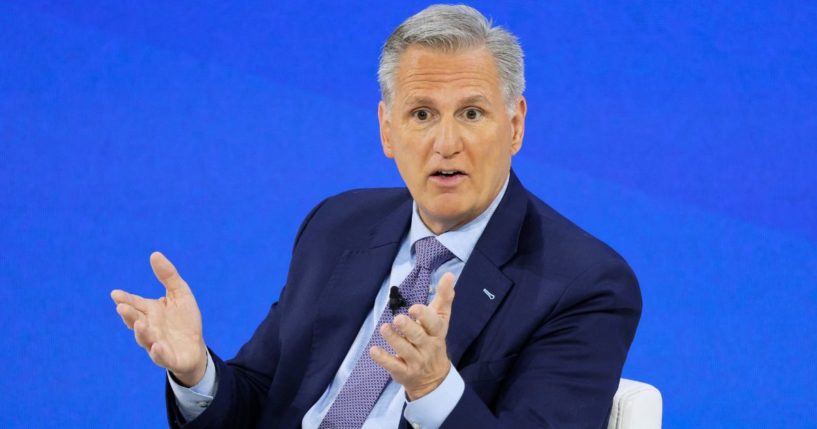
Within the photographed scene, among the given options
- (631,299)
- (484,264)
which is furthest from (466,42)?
(631,299)

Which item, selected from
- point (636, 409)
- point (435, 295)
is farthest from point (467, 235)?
point (636, 409)

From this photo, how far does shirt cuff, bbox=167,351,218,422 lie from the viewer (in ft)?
7.52

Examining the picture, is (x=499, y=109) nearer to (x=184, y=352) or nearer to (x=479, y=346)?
(x=479, y=346)

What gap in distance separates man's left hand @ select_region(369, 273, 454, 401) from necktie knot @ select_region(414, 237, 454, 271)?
0.44 m

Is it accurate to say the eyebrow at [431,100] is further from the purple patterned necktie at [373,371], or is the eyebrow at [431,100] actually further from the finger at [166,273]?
the finger at [166,273]

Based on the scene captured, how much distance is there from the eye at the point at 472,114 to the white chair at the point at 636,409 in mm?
595

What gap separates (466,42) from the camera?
2.29m

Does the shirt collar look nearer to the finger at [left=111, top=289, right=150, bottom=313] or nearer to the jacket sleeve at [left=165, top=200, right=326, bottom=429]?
the jacket sleeve at [left=165, top=200, right=326, bottom=429]

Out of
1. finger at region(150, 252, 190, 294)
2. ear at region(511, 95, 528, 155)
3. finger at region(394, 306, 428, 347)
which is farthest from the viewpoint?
ear at region(511, 95, 528, 155)

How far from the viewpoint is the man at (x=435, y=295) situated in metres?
2.12

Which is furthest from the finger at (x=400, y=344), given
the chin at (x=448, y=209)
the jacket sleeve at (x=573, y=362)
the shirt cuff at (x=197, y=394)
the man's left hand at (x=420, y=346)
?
the shirt cuff at (x=197, y=394)

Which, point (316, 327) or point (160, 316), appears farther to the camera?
point (316, 327)

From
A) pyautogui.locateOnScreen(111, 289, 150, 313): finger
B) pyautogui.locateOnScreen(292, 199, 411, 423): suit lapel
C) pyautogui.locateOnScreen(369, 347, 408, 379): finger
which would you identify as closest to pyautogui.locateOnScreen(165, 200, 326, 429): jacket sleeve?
pyautogui.locateOnScreen(292, 199, 411, 423): suit lapel

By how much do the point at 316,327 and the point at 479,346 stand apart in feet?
1.29
